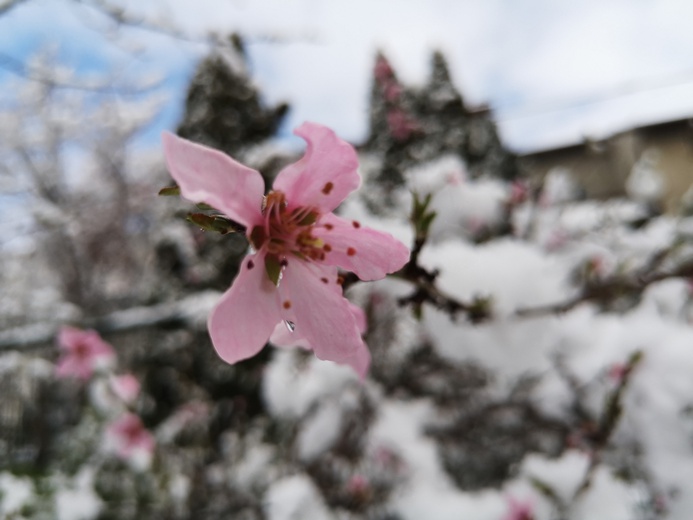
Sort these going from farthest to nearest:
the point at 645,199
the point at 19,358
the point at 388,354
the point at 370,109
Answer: the point at 370,109, the point at 19,358, the point at 645,199, the point at 388,354

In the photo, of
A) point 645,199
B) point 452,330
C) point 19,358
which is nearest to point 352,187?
point 452,330

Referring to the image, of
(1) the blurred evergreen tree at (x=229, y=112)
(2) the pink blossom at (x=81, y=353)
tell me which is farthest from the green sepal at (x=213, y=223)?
(1) the blurred evergreen tree at (x=229, y=112)

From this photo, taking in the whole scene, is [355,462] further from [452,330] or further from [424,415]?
[452,330]

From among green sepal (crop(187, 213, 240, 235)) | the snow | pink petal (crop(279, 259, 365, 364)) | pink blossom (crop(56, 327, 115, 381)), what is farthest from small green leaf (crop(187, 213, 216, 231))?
pink blossom (crop(56, 327, 115, 381))

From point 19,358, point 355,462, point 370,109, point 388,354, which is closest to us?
point 388,354

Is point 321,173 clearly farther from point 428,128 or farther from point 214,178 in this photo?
point 428,128

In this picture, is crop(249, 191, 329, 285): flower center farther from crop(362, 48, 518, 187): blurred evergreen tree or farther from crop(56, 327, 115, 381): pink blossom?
crop(56, 327, 115, 381): pink blossom
